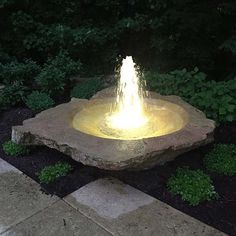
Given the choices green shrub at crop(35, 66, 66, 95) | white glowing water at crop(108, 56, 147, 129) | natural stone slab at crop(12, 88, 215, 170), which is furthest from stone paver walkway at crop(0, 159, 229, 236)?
green shrub at crop(35, 66, 66, 95)

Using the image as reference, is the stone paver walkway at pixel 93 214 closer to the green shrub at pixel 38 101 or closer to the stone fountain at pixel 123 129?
the stone fountain at pixel 123 129

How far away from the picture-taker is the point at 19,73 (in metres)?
6.60

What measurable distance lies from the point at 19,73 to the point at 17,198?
3.21 metres

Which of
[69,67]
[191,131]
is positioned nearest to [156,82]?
[69,67]

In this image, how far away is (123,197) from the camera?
12.4 feet

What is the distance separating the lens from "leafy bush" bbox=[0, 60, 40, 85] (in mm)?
6566

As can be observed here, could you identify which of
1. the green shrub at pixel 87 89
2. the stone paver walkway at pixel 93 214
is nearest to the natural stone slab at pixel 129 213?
the stone paver walkway at pixel 93 214

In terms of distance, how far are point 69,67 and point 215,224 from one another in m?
3.98

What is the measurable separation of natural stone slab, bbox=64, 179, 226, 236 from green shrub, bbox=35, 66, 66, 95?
2.57 metres

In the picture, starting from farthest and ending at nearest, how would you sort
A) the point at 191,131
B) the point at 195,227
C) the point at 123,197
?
the point at 191,131
the point at 123,197
the point at 195,227

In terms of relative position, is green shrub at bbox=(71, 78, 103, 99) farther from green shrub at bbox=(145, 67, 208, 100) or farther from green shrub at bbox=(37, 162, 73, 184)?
green shrub at bbox=(37, 162, 73, 184)

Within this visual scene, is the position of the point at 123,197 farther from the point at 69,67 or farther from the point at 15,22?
the point at 15,22

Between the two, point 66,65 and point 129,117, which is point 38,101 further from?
point 129,117

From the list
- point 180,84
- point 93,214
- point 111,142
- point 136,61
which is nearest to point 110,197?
point 93,214
